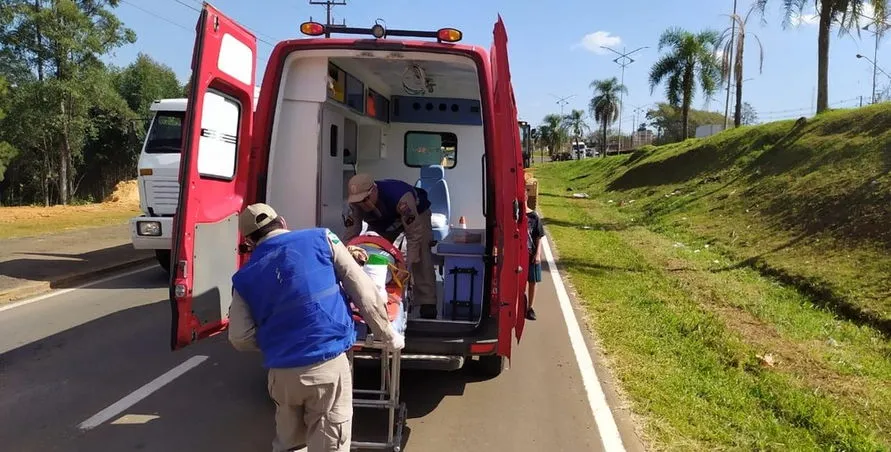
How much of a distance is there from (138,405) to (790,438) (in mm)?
4703

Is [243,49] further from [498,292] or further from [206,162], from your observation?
[498,292]

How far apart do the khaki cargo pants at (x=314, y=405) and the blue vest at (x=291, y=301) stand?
70 millimetres

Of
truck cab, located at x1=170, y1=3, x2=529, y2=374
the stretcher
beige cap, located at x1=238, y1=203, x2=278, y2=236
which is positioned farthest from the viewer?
truck cab, located at x1=170, y1=3, x2=529, y2=374

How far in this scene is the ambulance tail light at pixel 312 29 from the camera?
16.5ft

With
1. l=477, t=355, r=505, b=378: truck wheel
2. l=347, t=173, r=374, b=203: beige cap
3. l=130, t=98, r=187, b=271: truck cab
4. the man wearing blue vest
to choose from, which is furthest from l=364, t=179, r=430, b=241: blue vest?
Result: l=130, t=98, r=187, b=271: truck cab

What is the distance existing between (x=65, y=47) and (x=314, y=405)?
27.0 metres

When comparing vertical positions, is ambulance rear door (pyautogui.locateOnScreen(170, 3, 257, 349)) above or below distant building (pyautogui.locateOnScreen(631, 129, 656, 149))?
below

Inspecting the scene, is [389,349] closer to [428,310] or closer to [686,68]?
[428,310]

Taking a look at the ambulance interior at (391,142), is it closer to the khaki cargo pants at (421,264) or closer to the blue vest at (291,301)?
the khaki cargo pants at (421,264)

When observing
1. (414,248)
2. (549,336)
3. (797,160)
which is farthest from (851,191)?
(414,248)

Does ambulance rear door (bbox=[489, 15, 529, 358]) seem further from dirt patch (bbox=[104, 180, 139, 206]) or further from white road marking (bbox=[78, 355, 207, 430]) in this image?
dirt patch (bbox=[104, 180, 139, 206])

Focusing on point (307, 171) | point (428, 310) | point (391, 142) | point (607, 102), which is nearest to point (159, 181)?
point (391, 142)

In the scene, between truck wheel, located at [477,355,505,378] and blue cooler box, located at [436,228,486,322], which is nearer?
blue cooler box, located at [436,228,486,322]

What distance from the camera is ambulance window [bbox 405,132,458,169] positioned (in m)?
9.39
